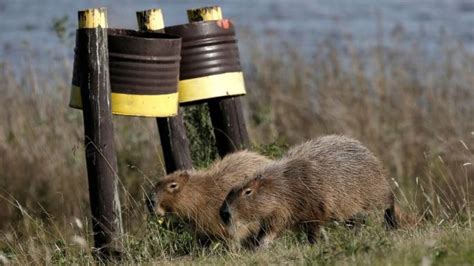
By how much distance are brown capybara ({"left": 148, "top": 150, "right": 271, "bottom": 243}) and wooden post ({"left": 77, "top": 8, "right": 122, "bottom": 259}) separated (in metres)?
0.35

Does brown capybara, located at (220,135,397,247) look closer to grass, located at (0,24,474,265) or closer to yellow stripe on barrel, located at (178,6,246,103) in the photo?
yellow stripe on barrel, located at (178,6,246,103)

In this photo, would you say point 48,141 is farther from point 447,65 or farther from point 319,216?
point 319,216

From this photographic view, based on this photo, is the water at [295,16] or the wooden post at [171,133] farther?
the water at [295,16]

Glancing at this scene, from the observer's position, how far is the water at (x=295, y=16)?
687 inches

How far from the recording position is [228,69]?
29.4ft

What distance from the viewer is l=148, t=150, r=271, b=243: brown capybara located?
8.27 meters

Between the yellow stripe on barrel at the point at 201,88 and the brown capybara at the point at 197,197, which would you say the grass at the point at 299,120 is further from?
the brown capybara at the point at 197,197

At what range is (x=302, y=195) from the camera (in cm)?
800

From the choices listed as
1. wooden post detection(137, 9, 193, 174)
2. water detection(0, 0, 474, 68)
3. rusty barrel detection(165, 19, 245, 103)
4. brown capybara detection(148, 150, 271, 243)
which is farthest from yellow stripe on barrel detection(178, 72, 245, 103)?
water detection(0, 0, 474, 68)

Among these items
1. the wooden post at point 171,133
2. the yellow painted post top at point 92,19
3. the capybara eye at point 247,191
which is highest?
the yellow painted post top at point 92,19

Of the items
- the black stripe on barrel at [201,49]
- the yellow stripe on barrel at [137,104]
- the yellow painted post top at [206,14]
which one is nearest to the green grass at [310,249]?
the yellow stripe on barrel at [137,104]

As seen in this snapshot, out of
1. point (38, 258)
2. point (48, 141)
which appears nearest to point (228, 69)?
point (38, 258)

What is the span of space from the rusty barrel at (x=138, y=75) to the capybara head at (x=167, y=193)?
0.44 meters

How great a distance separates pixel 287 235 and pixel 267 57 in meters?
5.47
